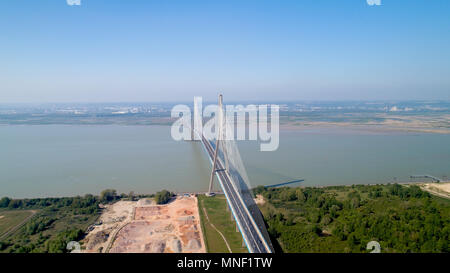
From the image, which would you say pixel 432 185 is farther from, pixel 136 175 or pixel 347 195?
pixel 136 175

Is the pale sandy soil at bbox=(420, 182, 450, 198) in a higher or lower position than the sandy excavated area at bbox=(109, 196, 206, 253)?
higher

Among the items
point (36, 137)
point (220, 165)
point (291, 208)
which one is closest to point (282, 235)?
point (291, 208)

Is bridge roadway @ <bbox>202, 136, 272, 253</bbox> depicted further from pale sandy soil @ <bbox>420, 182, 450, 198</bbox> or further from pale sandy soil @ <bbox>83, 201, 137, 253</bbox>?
pale sandy soil @ <bbox>420, 182, 450, 198</bbox>

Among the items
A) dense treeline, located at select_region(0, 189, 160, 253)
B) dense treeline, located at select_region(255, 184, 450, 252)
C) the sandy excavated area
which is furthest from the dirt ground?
dense treeline, located at select_region(255, 184, 450, 252)

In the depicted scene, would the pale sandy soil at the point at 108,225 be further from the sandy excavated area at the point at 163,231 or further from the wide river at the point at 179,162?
the wide river at the point at 179,162

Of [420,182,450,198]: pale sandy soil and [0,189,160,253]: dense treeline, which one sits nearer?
[0,189,160,253]: dense treeline

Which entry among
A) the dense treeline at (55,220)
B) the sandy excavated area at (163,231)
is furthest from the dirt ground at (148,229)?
the dense treeline at (55,220)
